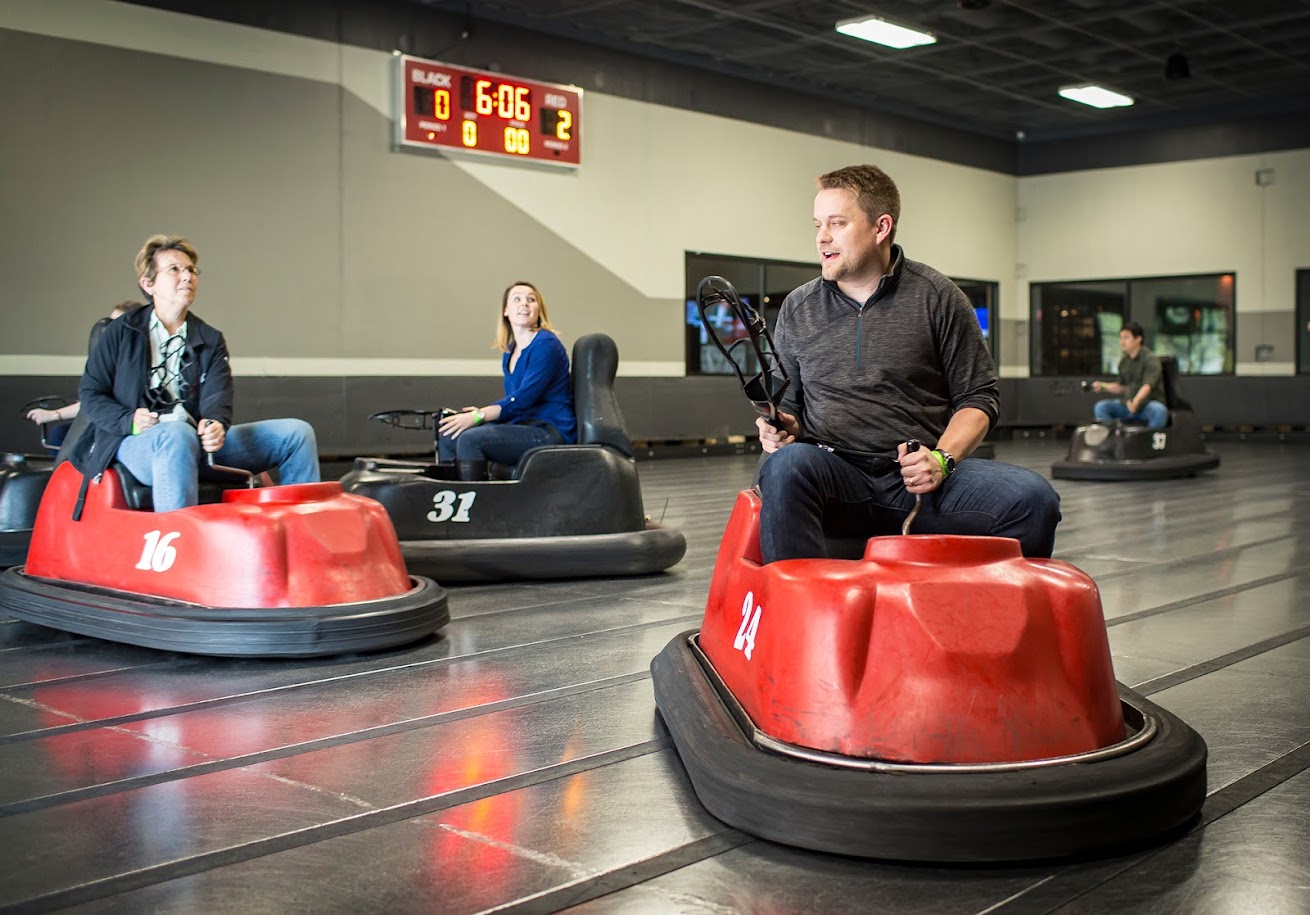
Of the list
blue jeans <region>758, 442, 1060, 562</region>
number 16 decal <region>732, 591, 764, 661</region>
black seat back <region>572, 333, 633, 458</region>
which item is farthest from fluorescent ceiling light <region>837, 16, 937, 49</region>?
number 16 decal <region>732, 591, 764, 661</region>

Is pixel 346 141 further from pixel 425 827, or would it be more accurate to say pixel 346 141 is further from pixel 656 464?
pixel 425 827

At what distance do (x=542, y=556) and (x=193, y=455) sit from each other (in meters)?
1.23

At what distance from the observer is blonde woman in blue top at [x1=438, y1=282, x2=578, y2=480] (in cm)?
436

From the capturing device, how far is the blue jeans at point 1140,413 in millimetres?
8789

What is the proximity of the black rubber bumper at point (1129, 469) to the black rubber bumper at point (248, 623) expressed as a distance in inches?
243

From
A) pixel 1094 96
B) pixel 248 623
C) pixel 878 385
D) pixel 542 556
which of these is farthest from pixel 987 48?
pixel 248 623

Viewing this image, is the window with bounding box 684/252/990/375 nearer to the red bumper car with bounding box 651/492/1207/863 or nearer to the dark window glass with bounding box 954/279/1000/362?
the dark window glass with bounding box 954/279/1000/362

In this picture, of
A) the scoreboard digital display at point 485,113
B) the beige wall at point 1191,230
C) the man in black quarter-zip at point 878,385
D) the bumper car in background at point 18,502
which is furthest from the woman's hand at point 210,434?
the beige wall at point 1191,230

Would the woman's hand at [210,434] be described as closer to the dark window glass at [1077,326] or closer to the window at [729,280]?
the window at [729,280]

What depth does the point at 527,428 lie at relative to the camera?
4.39m

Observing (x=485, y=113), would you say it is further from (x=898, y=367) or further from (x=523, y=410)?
(x=898, y=367)

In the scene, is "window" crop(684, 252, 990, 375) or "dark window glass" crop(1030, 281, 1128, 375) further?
"dark window glass" crop(1030, 281, 1128, 375)

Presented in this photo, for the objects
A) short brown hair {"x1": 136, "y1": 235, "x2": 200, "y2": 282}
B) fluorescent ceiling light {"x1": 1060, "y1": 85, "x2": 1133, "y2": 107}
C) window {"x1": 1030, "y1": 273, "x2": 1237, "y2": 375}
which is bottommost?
short brown hair {"x1": 136, "y1": 235, "x2": 200, "y2": 282}

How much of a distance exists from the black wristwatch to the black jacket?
1984 mm
